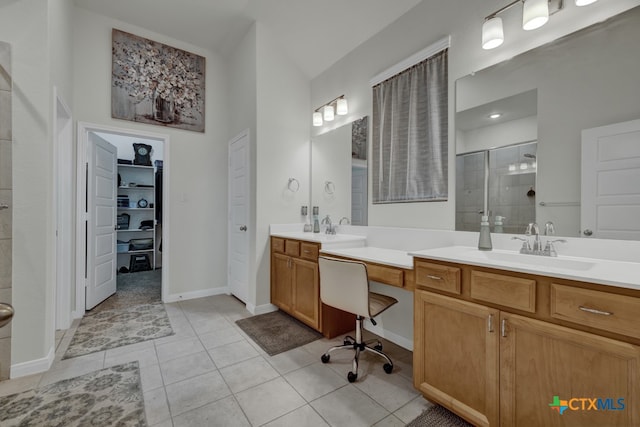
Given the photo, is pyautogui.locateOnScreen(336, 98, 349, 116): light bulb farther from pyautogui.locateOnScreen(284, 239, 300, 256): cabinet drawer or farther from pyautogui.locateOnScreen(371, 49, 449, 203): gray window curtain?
pyautogui.locateOnScreen(284, 239, 300, 256): cabinet drawer

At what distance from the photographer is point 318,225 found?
126 inches

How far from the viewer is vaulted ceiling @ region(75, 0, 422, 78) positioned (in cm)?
262

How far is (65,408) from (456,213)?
276 cm

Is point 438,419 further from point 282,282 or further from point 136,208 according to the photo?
point 136,208

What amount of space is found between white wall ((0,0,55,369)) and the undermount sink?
2894mm

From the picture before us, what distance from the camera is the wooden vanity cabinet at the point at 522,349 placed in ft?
3.27

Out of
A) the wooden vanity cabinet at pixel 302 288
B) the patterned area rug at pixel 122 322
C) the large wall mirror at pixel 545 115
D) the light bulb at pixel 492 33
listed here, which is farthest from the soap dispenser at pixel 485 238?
the patterned area rug at pixel 122 322

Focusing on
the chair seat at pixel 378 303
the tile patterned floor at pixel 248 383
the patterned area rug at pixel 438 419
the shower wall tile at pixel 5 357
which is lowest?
the tile patterned floor at pixel 248 383

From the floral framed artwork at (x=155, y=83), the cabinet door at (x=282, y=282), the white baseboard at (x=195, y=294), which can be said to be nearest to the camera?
the cabinet door at (x=282, y=282)

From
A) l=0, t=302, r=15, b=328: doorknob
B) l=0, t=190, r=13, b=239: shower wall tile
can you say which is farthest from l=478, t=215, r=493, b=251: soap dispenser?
l=0, t=190, r=13, b=239: shower wall tile

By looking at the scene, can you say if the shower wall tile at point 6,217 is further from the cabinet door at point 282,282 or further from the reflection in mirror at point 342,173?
the reflection in mirror at point 342,173

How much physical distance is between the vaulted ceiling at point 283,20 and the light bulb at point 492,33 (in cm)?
91

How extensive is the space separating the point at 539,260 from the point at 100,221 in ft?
14.0

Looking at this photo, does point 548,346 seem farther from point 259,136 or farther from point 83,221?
point 83,221
